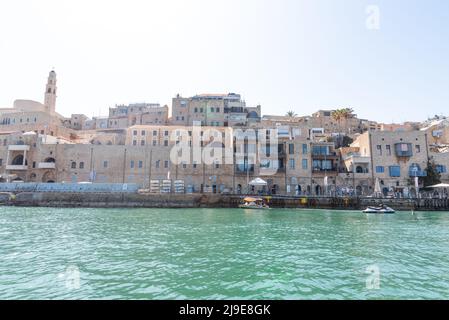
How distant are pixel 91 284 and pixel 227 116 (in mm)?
58972

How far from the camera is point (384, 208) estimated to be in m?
32.6

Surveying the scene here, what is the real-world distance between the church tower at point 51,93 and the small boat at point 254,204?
195ft

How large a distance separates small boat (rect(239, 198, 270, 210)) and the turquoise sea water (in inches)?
762

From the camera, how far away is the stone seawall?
37.6 m

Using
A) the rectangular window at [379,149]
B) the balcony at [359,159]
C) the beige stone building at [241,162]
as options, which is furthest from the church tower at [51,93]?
the rectangular window at [379,149]

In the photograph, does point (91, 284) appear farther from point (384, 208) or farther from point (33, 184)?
point (33, 184)

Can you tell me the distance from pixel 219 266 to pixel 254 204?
27.0m

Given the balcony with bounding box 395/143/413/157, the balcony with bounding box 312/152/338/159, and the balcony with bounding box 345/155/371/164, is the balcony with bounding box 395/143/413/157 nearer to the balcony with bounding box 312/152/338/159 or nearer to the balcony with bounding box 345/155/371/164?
the balcony with bounding box 345/155/371/164

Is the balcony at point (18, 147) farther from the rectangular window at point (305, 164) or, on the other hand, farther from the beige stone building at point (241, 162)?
the rectangular window at point (305, 164)

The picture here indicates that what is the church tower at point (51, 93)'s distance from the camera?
68.9 m

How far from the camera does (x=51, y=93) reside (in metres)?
69.6

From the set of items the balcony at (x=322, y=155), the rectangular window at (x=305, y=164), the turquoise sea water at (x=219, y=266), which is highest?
the balcony at (x=322, y=155)

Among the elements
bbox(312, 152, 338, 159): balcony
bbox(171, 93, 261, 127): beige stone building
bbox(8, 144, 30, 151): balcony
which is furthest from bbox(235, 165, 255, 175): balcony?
bbox(8, 144, 30, 151): balcony

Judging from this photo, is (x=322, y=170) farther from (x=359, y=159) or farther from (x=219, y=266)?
(x=219, y=266)
